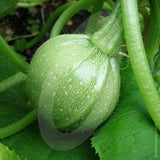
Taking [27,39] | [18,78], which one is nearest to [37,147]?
[18,78]

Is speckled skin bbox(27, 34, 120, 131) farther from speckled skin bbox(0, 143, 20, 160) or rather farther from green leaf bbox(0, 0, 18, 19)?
green leaf bbox(0, 0, 18, 19)

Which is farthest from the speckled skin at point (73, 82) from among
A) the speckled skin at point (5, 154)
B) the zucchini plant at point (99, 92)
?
the speckled skin at point (5, 154)

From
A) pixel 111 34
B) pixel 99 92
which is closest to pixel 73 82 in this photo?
pixel 99 92

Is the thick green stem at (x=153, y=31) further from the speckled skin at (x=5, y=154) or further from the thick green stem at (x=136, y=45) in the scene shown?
Answer: the speckled skin at (x=5, y=154)

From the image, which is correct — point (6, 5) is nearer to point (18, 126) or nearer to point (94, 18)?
point (94, 18)

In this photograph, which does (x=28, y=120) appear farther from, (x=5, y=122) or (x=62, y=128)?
(x=62, y=128)

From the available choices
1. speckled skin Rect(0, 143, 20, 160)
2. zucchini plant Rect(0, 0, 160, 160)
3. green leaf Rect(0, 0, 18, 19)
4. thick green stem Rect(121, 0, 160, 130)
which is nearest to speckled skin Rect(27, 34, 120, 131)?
zucchini plant Rect(0, 0, 160, 160)
